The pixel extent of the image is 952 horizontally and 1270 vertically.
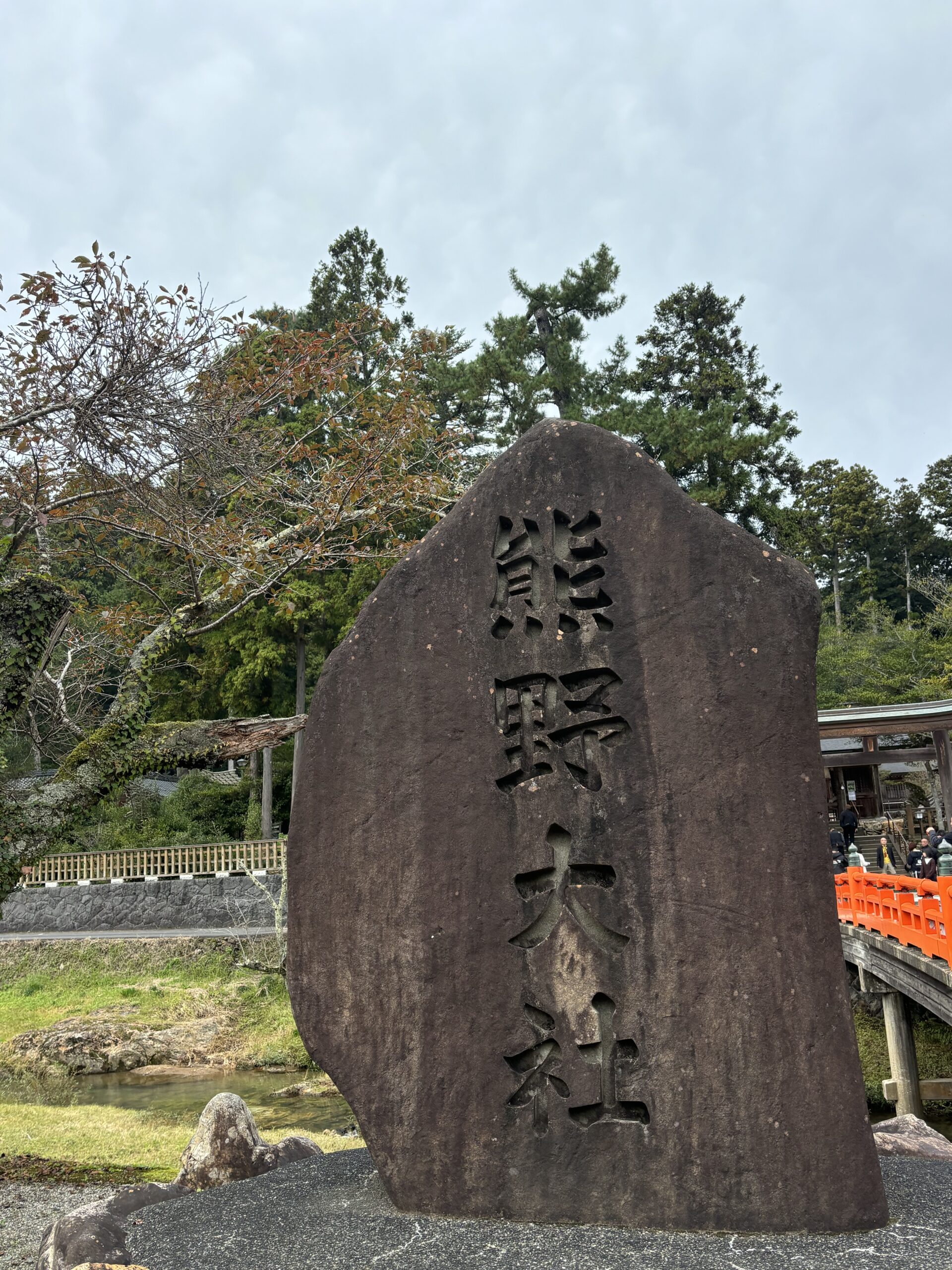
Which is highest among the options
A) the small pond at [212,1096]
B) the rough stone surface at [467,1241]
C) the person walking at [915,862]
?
the person walking at [915,862]

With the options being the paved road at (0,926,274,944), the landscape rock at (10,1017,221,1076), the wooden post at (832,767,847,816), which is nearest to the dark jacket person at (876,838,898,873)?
the wooden post at (832,767,847,816)

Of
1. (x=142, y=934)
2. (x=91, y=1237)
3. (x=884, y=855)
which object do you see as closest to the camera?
(x=91, y=1237)

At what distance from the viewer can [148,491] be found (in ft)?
21.0

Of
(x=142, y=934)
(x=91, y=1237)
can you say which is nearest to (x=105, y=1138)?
(x=91, y=1237)

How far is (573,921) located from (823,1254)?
1372mm

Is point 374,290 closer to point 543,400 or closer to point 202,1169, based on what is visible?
point 543,400

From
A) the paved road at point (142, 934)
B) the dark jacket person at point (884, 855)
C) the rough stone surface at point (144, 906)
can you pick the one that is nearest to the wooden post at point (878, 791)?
the dark jacket person at point (884, 855)

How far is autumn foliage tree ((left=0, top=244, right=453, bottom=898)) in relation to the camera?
546cm

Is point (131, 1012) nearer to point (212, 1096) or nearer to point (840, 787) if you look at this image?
point (212, 1096)

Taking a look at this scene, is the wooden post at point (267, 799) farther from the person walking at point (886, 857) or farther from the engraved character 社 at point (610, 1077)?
the engraved character 社 at point (610, 1077)

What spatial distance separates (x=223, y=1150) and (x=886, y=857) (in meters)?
10.7

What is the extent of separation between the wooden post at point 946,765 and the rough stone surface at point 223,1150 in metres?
14.1

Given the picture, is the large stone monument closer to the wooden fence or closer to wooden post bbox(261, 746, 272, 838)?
the wooden fence

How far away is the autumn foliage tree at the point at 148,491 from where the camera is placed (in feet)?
17.9
